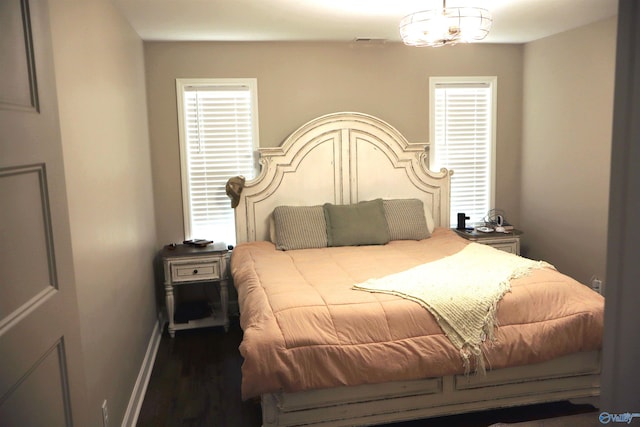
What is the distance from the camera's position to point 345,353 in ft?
8.19

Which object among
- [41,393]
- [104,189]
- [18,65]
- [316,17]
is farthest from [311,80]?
[41,393]

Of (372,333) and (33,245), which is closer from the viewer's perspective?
(33,245)

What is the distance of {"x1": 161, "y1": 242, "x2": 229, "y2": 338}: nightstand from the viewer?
163 inches

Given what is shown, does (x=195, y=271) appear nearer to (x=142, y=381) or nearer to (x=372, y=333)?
(x=142, y=381)

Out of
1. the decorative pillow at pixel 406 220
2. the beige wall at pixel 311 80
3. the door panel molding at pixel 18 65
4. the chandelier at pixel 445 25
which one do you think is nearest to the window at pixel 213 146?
the beige wall at pixel 311 80

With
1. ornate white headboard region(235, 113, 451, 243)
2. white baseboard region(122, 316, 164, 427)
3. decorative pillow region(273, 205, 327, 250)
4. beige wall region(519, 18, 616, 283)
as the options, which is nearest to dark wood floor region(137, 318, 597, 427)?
white baseboard region(122, 316, 164, 427)

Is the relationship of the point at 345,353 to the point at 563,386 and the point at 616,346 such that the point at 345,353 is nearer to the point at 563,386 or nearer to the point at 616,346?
the point at 563,386

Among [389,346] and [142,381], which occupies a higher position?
[389,346]

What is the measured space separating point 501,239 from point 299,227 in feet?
5.93

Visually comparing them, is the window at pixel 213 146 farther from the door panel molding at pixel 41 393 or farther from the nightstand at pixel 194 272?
the door panel molding at pixel 41 393

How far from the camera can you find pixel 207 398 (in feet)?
10.3

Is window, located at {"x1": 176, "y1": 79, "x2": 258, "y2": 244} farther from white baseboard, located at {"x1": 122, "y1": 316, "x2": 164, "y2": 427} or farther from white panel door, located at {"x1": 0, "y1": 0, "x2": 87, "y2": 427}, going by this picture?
white panel door, located at {"x1": 0, "y1": 0, "x2": 87, "y2": 427}

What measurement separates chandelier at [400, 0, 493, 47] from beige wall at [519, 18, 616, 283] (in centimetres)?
141

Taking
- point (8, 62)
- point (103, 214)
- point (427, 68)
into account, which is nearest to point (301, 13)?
point (427, 68)
